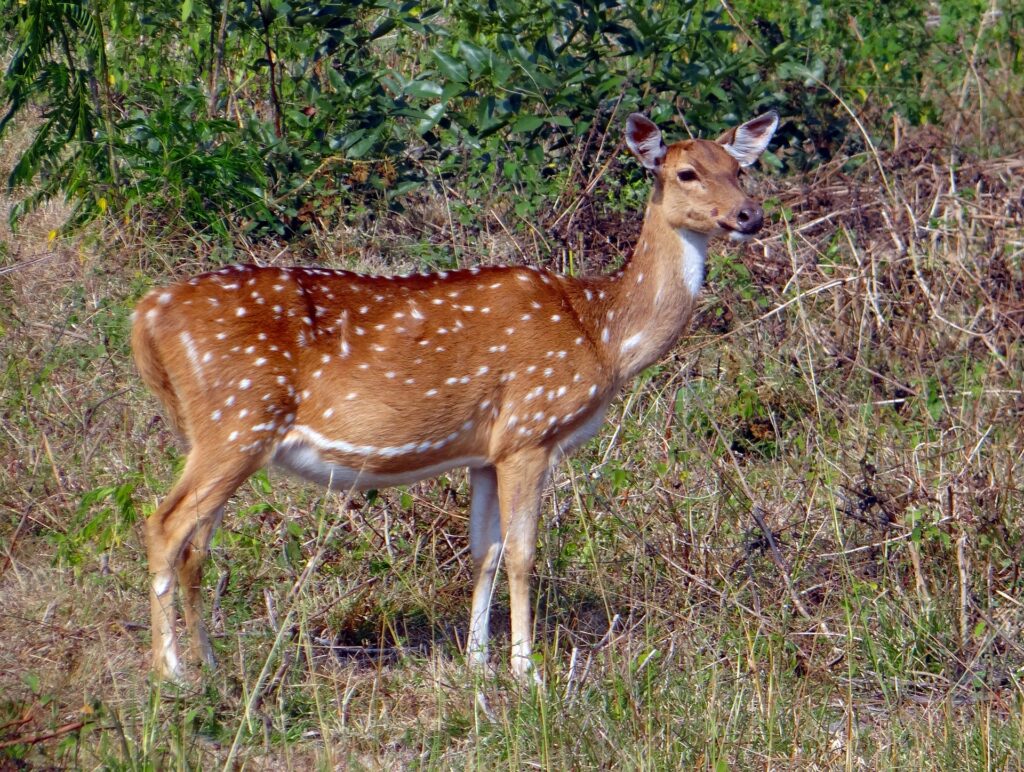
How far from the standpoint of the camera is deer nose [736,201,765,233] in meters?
6.02

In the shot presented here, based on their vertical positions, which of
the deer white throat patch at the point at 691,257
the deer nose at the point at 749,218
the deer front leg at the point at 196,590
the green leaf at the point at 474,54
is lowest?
the deer front leg at the point at 196,590

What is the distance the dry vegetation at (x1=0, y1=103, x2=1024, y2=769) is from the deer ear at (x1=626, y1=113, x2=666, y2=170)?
1.27 metres

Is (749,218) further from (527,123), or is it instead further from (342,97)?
(342,97)

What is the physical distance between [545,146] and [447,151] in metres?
0.65

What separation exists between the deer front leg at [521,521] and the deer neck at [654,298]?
0.58m

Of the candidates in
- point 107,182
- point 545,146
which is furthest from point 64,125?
point 545,146

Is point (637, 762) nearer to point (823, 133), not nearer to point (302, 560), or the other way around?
point (302, 560)

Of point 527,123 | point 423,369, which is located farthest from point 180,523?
point 527,123

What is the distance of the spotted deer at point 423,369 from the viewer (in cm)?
543

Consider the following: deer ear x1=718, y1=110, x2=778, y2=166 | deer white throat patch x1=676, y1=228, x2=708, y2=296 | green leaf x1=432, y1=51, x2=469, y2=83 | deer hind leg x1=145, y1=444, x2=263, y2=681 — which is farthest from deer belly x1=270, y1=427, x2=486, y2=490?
green leaf x1=432, y1=51, x2=469, y2=83

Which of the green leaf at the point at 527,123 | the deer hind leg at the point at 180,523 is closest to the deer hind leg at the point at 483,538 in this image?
the deer hind leg at the point at 180,523

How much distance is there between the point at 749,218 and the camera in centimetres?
602

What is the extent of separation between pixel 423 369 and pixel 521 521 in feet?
2.46

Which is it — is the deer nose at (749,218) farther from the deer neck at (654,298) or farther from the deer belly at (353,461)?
the deer belly at (353,461)
